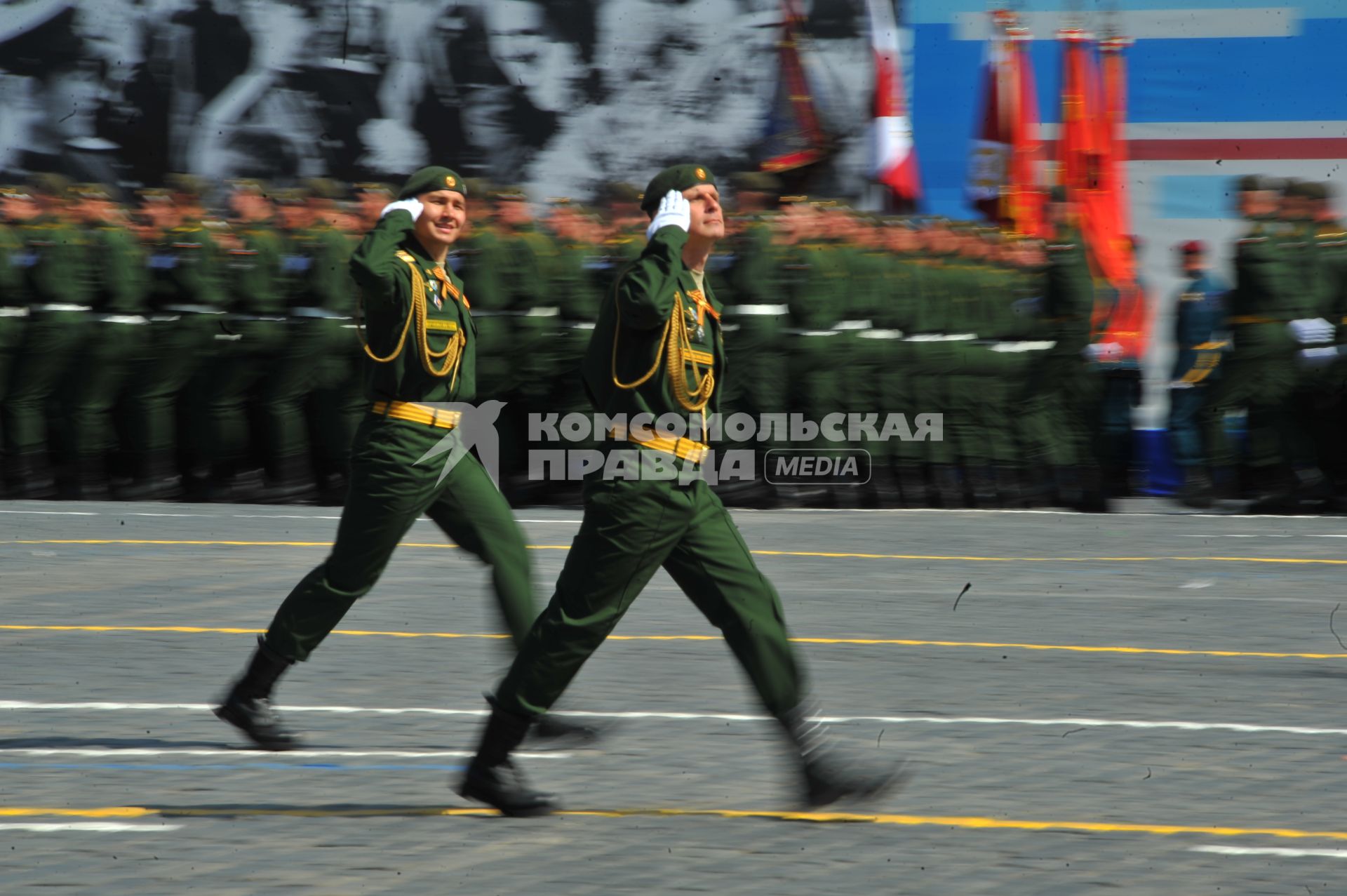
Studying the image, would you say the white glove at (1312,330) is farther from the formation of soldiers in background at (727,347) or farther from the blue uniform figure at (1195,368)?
the blue uniform figure at (1195,368)

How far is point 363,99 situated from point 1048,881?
17781mm

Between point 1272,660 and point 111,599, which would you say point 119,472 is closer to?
point 111,599

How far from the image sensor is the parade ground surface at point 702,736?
520 centimetres

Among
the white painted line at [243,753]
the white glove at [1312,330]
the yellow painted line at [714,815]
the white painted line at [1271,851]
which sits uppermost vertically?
the white painted line at [1271,851]

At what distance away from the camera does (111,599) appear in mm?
10188

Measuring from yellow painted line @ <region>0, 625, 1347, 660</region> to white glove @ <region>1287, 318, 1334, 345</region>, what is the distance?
6511 millimetres

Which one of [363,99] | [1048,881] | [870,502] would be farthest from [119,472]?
[1048,881]

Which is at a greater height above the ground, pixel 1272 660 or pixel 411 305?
pixel 411 305

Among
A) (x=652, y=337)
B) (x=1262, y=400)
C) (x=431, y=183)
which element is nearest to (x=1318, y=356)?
(x=1262, y=400)

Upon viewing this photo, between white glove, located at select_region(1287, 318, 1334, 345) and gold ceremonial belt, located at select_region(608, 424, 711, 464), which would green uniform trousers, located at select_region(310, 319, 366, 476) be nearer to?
white glove, located at select_region(1287, 318, 1334, 345)

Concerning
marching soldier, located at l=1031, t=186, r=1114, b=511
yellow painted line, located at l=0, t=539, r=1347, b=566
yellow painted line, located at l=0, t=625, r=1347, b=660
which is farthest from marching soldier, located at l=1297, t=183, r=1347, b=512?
yellow painted line, located at l=0, t=625, r=1347, b=660

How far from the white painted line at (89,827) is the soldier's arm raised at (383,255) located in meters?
1.78

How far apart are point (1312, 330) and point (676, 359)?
1011cm

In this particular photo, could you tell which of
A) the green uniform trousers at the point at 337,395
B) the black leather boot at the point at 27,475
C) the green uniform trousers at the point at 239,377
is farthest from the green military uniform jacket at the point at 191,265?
the black leather boot at the point at 27,475
